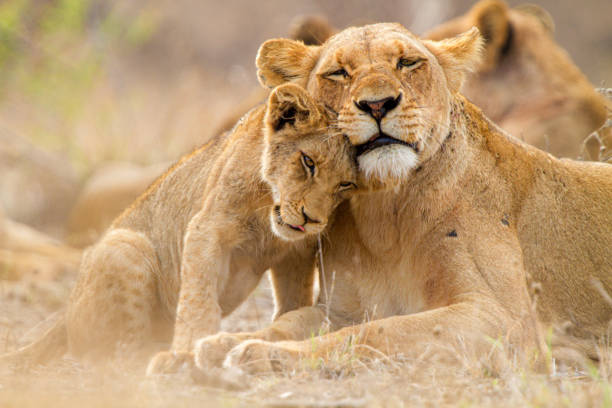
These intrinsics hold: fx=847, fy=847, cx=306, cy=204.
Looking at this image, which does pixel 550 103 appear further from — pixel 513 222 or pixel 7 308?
pixel 7 308

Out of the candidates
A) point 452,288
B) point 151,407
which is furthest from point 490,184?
point 151,407

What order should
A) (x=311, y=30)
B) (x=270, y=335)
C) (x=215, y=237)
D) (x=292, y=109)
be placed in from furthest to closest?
(x=311, y=30), (x=215, y=237), (x=270, y=335), (x=292, y=109)

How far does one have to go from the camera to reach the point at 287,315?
425 centimetres

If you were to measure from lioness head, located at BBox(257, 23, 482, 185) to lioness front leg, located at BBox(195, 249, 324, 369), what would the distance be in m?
0.88

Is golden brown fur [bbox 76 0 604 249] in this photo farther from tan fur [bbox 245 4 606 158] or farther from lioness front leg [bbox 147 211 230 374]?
lioness front leg [bbox 147 211 230 374]

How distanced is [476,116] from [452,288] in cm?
98

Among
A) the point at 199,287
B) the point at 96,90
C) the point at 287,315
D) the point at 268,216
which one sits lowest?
the point at 287,315

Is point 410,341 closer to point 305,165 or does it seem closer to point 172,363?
point 305,165

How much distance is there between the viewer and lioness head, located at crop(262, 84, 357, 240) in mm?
3717

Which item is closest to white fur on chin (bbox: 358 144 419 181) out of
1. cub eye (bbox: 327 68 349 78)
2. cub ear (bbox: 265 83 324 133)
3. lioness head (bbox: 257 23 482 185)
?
lioness head (bbox: 257 23 482 185)

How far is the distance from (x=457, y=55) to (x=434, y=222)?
864 millimetres

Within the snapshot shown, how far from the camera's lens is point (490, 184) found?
4148 millimetres

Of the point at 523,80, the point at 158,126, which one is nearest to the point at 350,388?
the point at 523,80

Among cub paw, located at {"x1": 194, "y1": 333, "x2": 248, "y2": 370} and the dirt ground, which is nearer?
the dirt ground
